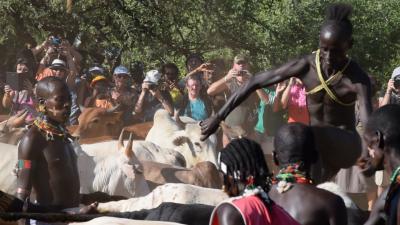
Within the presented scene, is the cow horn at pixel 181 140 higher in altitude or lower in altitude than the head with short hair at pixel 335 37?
lower

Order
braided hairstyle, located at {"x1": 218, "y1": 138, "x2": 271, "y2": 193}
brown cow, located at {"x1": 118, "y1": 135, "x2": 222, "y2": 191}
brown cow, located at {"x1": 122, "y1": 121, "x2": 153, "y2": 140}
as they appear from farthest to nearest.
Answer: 1. brown cow, located at {"x1": 122, "y1": 121, "x2": 153, "y2": 140}
2. brown cow, located at {"x1": 118, "y1": 135, "x2": 222, "y2": 191}
3. braided hairstyle, located at {"x1": 218, "y1": 138, "x2": 271, "y2": 193}

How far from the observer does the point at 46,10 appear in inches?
620

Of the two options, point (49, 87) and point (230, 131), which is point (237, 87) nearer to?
point (230, 131)

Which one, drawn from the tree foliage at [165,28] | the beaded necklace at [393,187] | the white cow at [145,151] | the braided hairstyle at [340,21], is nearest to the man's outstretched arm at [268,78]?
the braided hairstyle at [340,21]

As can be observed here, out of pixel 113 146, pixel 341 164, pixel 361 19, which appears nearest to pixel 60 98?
pixel 341 164

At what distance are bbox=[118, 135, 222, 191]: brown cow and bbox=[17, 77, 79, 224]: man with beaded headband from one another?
7.37 ft

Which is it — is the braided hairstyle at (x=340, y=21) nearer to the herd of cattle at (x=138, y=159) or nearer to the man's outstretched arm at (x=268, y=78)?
the man's outstretched arm at (x=268, y=78)

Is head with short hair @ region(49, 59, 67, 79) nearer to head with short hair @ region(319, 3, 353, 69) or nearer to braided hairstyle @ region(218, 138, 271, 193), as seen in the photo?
head with short hair @ region(319, 3, 353, 69)

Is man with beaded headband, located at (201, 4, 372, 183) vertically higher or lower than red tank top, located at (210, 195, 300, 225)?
higher

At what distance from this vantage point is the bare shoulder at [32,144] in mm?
8305

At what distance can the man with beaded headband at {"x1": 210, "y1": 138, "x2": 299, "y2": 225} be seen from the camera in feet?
14.9

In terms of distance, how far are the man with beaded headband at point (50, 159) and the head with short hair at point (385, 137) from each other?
11.5ft

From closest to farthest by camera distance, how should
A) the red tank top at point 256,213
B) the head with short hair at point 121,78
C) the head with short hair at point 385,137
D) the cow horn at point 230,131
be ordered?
the red tank top at point 256,213, the head with short hair at point 385,137, the cow horn at point 230,131, the head with short hair at point 121,78

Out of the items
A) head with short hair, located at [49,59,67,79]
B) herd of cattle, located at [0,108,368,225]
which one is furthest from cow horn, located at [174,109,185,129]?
head with short hair, located at [49,59,67,79]
